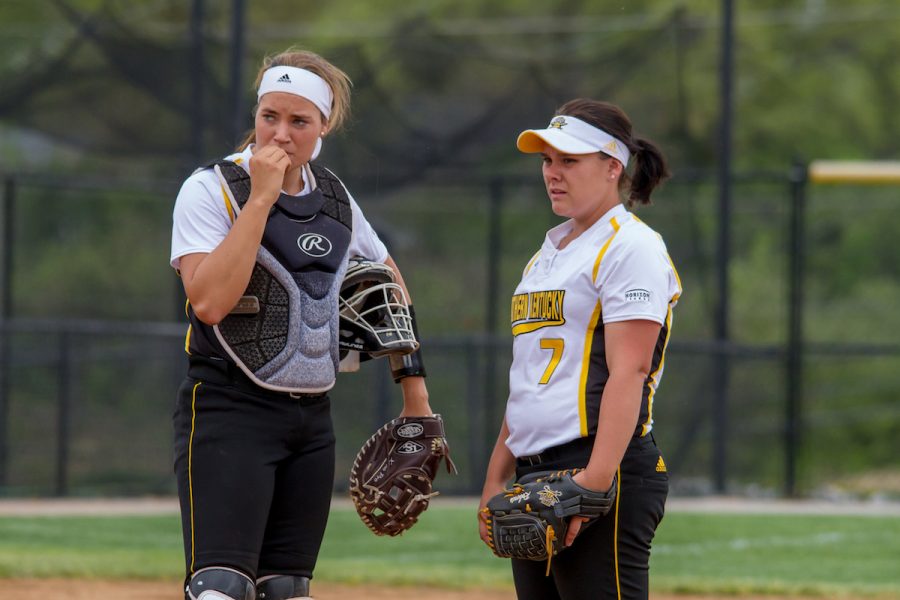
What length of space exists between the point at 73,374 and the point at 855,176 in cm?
656

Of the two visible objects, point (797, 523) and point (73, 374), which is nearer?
point (797, 523)

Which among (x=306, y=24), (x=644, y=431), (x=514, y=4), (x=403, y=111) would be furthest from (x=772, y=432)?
(x=306, y=24)

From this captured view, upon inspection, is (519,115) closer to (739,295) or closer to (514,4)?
(739,295)

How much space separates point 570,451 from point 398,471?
1.99 ft

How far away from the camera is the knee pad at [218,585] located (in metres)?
3.28

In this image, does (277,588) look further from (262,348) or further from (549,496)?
(549,496)

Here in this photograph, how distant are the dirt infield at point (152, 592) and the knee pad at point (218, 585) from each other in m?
3.25

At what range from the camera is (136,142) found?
42.9 feet

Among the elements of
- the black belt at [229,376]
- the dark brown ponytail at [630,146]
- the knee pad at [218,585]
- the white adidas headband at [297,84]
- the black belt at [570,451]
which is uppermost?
the white adidas headband at [297,84]

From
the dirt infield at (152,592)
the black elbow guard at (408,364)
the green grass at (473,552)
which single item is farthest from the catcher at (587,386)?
the green grass at (473,552)

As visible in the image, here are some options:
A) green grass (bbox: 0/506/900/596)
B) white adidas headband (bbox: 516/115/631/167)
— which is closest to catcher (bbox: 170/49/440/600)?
Result: white adidas headband (bbox: 516/115/631/167)

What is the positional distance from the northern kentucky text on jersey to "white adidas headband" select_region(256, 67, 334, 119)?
2.33 feet

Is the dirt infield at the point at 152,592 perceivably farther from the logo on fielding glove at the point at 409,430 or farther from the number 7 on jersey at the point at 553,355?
the number 7 on jersey at the point at 553,355

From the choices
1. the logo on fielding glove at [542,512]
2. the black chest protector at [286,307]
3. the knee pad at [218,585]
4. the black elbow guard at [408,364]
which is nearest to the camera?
the logo on fielding glove at [542,512]
